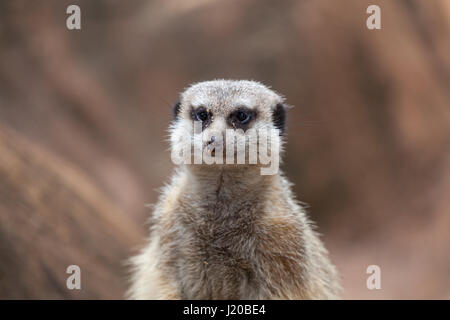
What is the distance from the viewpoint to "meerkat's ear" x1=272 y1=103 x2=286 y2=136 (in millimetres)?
2718

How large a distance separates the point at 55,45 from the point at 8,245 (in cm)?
324

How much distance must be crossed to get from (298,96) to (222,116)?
330 centimetres

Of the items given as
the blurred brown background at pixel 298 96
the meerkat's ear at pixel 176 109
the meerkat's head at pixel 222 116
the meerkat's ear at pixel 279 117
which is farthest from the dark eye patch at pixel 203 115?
the blurred brown background at pixel 298 96

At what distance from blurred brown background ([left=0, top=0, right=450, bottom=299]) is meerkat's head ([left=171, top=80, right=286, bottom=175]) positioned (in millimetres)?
2538

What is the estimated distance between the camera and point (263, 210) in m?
2.44

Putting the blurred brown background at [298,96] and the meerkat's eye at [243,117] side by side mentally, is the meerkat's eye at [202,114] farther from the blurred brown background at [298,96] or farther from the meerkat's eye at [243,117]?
the blurred brown background at [298,96]

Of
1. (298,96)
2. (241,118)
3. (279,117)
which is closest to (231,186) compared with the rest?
(241,118)

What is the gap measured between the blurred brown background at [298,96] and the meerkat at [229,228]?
101 inches

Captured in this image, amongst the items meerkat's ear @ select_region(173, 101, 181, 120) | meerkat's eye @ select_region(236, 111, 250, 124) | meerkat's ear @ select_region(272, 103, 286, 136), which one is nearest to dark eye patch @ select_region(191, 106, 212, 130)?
meerkat's eye @ select_region(236, 111, 250, 124)

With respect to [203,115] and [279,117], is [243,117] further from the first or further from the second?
[279,117]

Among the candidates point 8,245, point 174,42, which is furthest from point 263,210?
point 174,42

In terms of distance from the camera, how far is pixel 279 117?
9.00ft
